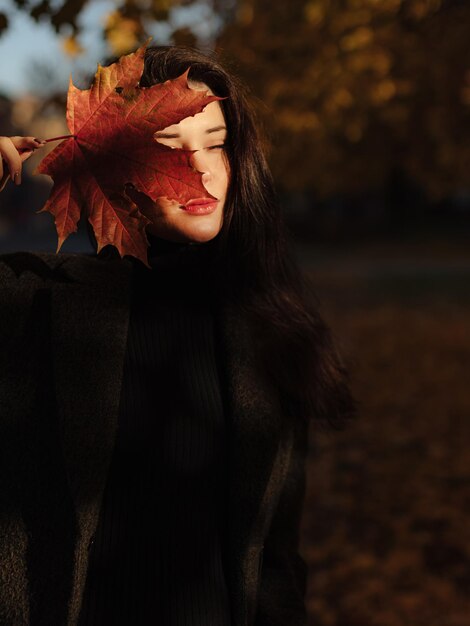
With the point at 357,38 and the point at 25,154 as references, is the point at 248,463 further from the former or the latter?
the point at 357,38

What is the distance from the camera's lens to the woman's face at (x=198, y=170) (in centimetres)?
146

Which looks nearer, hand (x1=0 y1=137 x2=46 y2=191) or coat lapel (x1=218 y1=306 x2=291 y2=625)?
hand (x1=0 y1=137 x2=46 y2=191)

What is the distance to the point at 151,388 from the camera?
4.95 feet

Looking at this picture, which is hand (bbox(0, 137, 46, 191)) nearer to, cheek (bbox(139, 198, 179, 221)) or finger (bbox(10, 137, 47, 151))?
finger (bbox(10, 137, 47, 151))

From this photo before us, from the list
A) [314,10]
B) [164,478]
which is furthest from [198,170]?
[314,10]

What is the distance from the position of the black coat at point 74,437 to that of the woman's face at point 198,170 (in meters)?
0.17

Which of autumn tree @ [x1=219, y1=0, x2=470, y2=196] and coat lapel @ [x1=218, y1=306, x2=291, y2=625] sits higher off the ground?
autumn tree @ [x1=219, y1=0, x2=470, y2=196]

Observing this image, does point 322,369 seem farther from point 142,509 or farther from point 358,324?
point 358,324

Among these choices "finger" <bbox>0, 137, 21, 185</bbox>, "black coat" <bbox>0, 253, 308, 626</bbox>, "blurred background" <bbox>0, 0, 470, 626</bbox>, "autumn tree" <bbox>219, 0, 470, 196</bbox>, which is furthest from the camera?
"autumn tree" <bbox>219, 0, 470, 196</bbox>

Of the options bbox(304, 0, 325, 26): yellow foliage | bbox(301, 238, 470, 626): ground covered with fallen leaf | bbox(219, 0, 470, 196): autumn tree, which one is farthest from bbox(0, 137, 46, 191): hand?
bbox(304, 0, 325, 26): yellow foliage

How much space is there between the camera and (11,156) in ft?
3.72

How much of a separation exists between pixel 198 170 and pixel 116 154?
0.27 metres

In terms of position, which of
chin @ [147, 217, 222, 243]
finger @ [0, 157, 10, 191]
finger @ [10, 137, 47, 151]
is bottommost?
chin @ [147, 217, 222, 243]

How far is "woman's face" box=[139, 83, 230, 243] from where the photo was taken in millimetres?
1462
